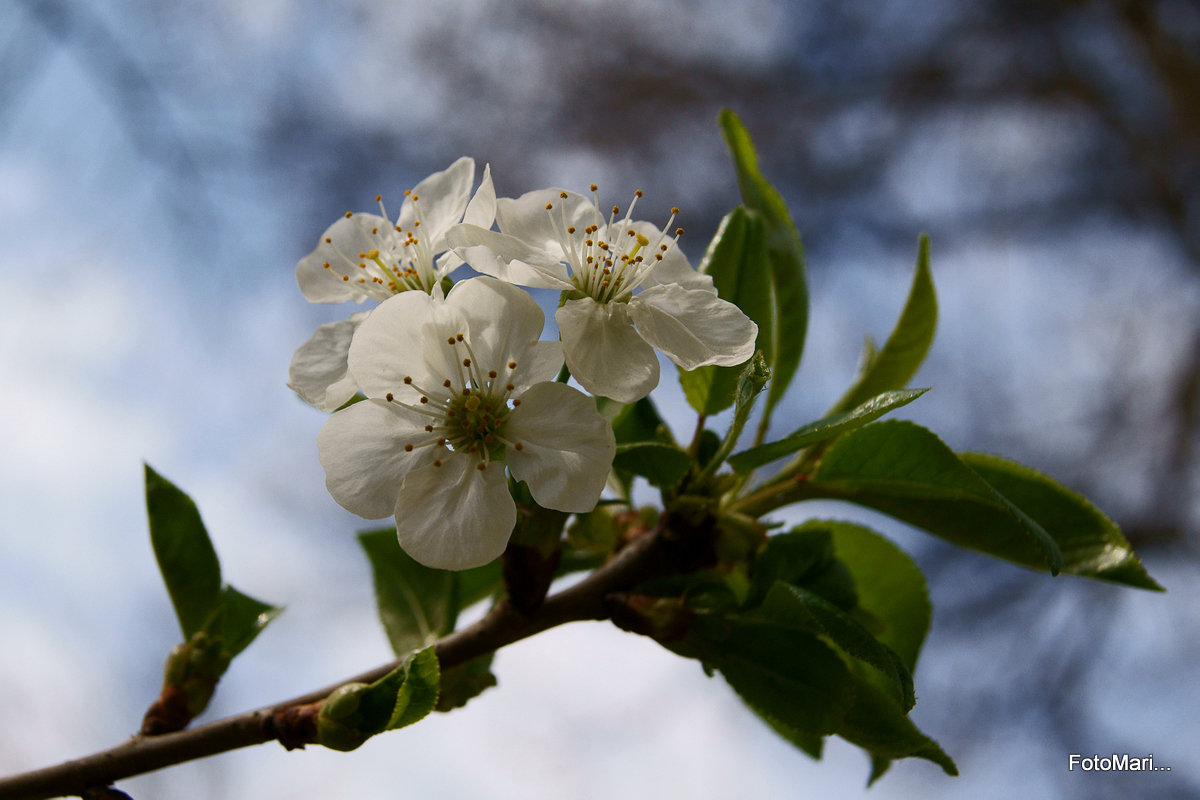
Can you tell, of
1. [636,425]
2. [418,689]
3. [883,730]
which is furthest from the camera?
[636,425]

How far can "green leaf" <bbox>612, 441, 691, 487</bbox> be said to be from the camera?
747 millimetres

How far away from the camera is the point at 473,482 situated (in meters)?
0.65

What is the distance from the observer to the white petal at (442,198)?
83 centimetres

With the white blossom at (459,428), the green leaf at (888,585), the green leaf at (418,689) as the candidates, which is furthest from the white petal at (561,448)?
→ the green leaf at (888,585)

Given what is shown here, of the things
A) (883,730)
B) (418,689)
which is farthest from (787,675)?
(418,689)

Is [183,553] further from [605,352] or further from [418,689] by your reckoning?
[605,352]

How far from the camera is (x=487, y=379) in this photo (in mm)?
697

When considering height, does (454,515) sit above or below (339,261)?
below

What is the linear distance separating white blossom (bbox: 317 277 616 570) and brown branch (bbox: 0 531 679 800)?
16cm

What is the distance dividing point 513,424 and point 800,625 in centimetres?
28

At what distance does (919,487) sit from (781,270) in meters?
0.30

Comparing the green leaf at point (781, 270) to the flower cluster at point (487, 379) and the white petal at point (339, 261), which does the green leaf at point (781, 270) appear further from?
the white petal at point (339, 261)

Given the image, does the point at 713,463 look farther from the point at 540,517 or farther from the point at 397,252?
the point at 397,252

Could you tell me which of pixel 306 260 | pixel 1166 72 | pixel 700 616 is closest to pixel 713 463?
pixel 700 616
